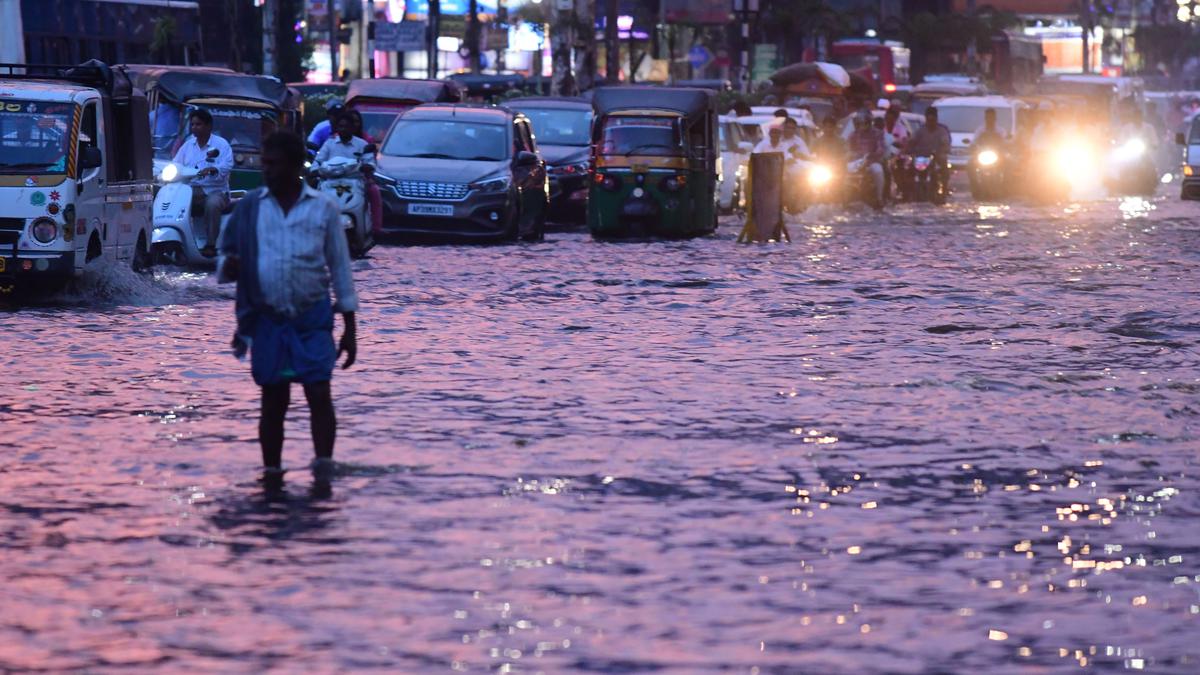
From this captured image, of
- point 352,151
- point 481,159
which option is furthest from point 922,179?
point 352,151

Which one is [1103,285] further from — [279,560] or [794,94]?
[794,94]

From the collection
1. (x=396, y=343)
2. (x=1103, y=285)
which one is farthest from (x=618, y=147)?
(x=396, y=343)

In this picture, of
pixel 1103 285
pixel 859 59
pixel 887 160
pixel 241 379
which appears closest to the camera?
pixel 241 379

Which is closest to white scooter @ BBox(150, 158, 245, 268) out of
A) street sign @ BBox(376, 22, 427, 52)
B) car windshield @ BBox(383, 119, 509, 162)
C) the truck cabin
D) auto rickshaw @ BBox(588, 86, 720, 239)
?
the truck cabin

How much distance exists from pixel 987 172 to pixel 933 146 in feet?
7.44

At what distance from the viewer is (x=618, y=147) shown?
98.2 feet

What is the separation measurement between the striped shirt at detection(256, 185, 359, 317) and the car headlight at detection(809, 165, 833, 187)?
28.3 meters

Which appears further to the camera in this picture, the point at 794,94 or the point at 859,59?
the point at 859,59

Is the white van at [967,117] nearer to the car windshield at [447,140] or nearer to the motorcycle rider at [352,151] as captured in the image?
the car windshield at [447,140]

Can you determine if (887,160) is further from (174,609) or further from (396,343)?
(174,609)

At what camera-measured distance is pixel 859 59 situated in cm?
7588

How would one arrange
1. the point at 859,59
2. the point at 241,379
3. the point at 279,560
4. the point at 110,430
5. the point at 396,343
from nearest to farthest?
the point at 279,560 < the point at 110,430 < the point at 241,379 < the point at 396,343 < the point at 859,59

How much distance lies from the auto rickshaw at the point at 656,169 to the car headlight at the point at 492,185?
2.36 metres

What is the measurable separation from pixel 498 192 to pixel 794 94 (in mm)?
31535
